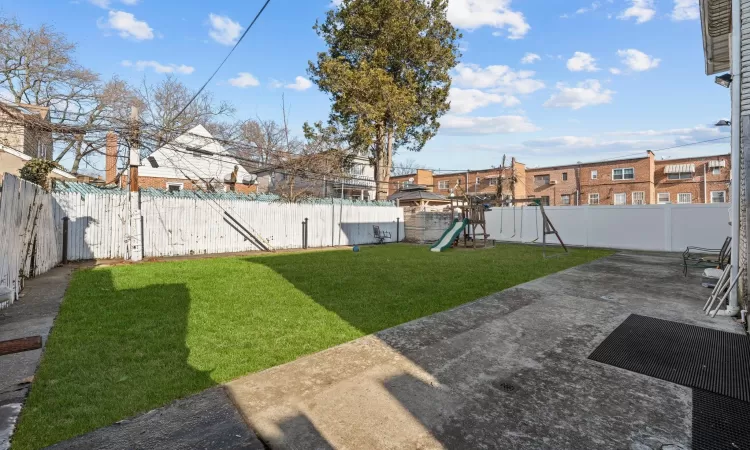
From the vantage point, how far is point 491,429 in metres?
2.10

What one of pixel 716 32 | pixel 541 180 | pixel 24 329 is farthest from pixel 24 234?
pixel 541 180

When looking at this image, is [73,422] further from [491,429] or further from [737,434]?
[737,434]

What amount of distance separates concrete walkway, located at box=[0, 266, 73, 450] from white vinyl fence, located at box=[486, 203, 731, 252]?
55.2 ft

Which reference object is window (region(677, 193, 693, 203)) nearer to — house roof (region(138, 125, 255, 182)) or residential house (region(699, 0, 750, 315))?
residential house (region(699, 0, 750, 315))

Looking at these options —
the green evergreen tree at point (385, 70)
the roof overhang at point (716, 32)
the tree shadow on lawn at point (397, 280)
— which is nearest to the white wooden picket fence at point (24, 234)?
the tree shadow on lawn at point (397, 280)

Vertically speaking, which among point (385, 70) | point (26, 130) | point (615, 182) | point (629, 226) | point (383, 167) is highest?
point (385, 70)

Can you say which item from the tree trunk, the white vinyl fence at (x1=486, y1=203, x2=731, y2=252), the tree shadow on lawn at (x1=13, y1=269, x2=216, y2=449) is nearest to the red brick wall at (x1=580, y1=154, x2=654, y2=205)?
the white vinyl fence at (x1=486, y1=203, x2=731, y2=252)

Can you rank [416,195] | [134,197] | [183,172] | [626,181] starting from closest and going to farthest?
[134,197] → [183,172] → [416,195] → [626,181]

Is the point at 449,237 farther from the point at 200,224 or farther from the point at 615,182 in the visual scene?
the point at 615,182

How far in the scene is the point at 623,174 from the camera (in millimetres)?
27859

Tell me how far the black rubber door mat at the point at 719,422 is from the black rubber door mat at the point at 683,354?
0.16 m

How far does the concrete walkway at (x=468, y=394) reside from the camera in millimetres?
2031

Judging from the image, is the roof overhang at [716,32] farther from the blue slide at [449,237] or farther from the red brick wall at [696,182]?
the red brick wall at [696,182]

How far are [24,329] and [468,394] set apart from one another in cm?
467
